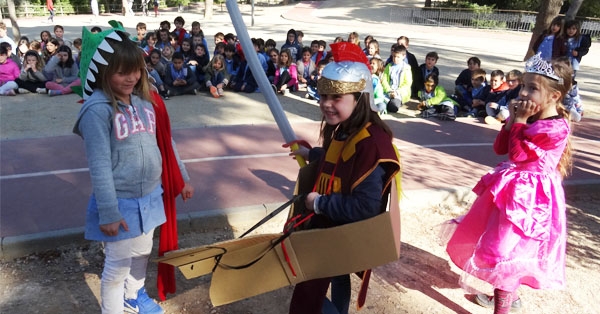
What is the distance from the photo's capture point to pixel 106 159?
2.42m

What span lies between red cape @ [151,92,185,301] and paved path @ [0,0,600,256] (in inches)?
53.9

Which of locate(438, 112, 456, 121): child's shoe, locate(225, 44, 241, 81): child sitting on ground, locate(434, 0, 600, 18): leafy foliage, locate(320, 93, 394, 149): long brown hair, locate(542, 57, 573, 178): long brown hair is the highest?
locate(434, 0, 600, 18): leafy foliage

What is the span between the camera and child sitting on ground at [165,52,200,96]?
409 inches

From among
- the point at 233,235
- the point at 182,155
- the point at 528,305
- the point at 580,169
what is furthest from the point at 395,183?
the point at 580,169

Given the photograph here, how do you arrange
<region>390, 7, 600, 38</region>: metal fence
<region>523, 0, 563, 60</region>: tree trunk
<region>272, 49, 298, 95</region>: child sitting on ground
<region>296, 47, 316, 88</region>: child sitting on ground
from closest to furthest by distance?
<region>272, 49, 298, 95</region>: child sitting on ground < <region>296, 47, 316, 88</region>: child sitting on ground < <region>523, 0, 563, 60</region>: tree trunk < <region>390, 7, 600, 38</region>: metal fence

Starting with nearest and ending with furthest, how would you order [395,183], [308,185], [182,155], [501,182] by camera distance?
[395,183] < [308,185] < [501,182] < [182,155]

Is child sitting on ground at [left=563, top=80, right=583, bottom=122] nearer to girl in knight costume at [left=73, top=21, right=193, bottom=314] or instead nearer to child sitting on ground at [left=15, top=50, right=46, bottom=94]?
girl in knight costume at [left=73, top=21, right=193, bottom=314]

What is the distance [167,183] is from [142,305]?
96cm

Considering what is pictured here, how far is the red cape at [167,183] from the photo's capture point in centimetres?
278

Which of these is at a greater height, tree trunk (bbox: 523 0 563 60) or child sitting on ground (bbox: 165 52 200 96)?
tree trunk (bbox: 523 0 563 60)

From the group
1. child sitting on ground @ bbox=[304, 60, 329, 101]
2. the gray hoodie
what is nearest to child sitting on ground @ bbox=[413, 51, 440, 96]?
child sitting on ground @ bbox=[304, 60, 329, 101]

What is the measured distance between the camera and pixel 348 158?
7.42ft

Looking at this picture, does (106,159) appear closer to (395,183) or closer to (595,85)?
(395,183)

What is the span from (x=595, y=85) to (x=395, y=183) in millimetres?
A: 14150
